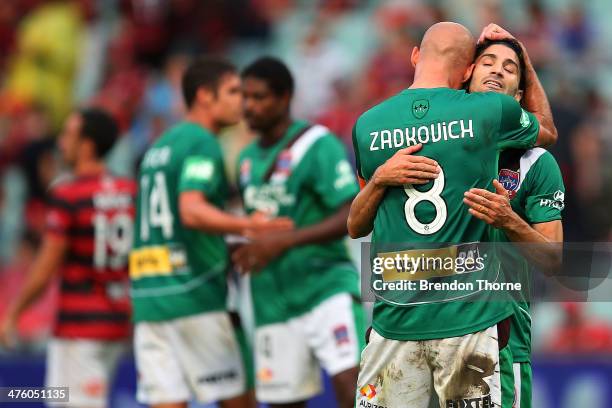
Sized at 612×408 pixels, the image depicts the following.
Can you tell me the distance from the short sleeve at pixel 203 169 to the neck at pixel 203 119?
12.4 inches

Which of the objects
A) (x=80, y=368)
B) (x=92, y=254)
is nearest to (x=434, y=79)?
(x=92, y=254)

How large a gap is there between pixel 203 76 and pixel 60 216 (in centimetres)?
169

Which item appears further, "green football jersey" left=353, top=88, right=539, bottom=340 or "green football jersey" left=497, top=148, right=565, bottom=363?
"green football jersey" left=497, top=148, right=565, bottom=363

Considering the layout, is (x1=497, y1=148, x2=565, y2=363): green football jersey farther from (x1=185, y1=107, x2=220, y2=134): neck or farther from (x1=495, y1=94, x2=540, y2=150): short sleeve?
(x1=185, y1=107, x2=220, y2=134): neck

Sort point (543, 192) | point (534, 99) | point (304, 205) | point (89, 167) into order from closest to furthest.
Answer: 1. point (543, 192)
2. point (534, 99)
3. point (304, 205)
4. point (89, 167)

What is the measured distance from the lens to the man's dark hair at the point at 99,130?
9180 mm

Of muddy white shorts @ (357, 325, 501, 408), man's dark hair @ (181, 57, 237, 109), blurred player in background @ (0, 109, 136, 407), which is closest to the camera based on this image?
muddy white shorts @ (357, 325, 501, 408)

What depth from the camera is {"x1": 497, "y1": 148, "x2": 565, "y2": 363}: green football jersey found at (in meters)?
5.20

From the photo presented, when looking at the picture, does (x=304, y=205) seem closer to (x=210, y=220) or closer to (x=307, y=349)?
(x=210, y=220)

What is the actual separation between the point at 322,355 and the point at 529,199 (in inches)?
110

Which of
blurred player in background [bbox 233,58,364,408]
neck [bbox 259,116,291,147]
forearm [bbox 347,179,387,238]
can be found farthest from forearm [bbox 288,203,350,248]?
forearm [bbox 347,179,387,238]

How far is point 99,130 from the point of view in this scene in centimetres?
919

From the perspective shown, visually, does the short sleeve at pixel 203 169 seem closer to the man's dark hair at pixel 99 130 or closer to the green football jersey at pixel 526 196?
the man's dark hair at pixel 99 130

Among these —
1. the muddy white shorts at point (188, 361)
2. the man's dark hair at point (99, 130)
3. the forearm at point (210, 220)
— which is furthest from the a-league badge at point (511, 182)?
the man's dark hair at point (99, 130)
